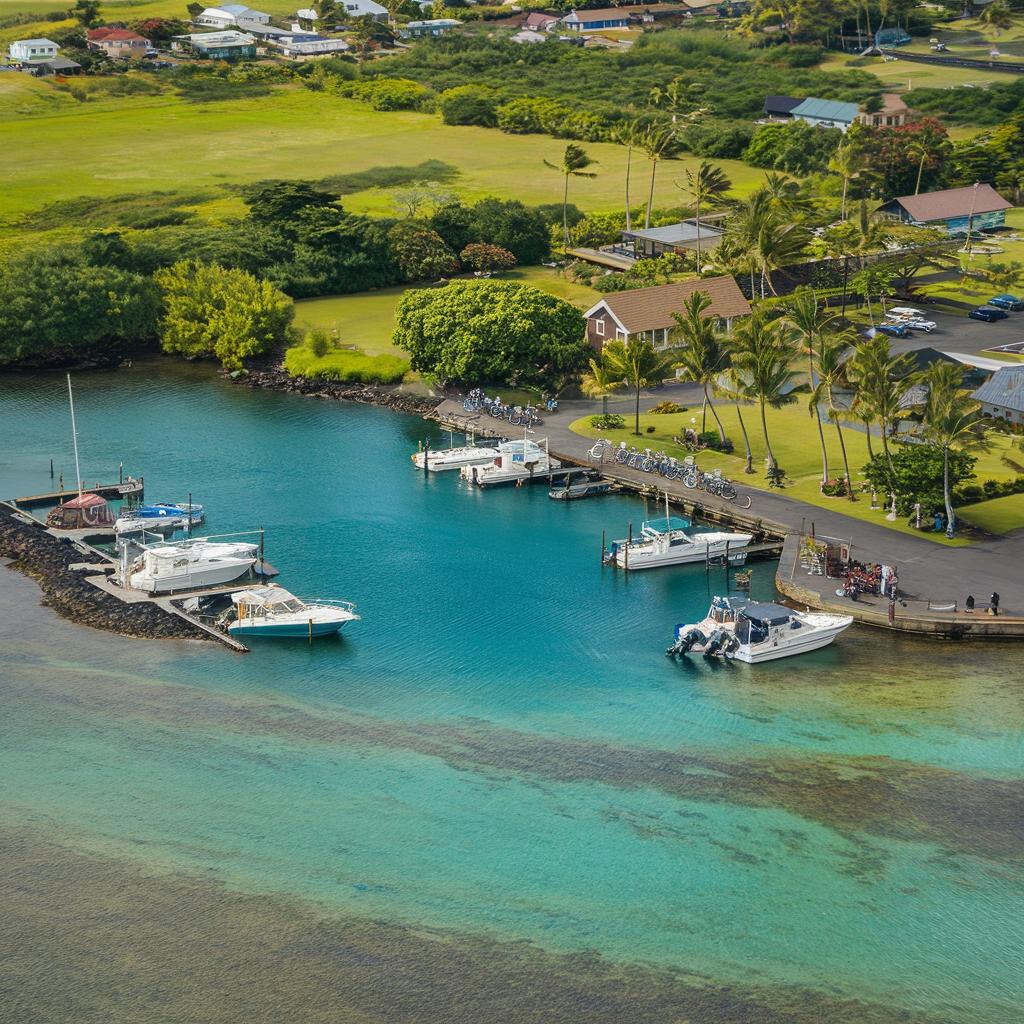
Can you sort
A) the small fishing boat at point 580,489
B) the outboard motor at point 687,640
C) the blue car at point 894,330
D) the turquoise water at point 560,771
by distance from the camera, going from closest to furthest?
the turquoise water at point 560,771 → the outboard motor at point 687,640 → the small fishing boat at point 580,489 → the blue car at point 894,330

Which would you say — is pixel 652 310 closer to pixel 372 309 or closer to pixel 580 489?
pixel 580 489

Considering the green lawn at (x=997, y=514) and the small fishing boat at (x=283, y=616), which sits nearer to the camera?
the small fishing boat at (x=283, y=616)

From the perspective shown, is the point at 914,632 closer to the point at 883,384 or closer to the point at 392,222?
the point at 883,384

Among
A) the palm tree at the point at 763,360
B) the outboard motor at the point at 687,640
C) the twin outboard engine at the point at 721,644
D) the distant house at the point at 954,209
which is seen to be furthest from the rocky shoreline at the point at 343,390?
the distant house at the point at 954,209

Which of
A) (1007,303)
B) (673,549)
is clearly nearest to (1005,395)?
(673,549)

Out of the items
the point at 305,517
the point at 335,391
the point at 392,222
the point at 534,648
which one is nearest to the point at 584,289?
the point at 392,222

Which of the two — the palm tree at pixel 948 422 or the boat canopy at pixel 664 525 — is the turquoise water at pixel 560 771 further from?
the palm tree at pixel 948 422
